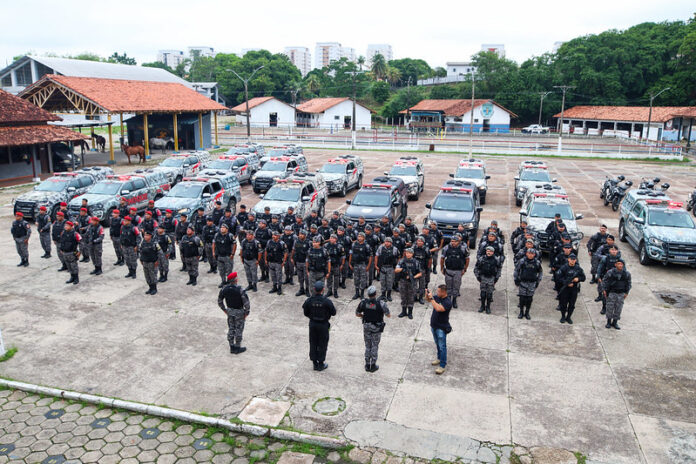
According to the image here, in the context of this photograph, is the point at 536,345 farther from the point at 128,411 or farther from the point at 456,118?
the point at 456,118

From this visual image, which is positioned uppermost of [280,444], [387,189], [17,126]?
[17,126]

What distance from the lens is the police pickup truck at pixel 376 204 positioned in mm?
17562

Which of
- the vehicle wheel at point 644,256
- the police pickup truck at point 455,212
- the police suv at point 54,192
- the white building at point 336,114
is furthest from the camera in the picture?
the white building at point 336,114

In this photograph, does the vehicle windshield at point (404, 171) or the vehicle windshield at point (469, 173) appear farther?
the vehicle windshield at point (404, 171)

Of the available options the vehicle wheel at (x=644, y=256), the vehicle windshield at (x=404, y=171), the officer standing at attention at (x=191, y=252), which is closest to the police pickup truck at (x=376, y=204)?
the officer standing at attention at (x=191, y=252)

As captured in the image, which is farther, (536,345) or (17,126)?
(17,126)

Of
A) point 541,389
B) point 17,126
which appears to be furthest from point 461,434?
point 17,126

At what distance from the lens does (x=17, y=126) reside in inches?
1198

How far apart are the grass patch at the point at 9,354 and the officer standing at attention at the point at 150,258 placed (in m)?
3.40

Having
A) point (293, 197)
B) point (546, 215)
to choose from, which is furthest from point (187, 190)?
point (546, 215)

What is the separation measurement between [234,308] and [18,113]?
90.7 ft

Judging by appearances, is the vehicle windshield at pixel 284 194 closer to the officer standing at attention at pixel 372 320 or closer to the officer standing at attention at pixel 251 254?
the officer standing at attention at pixel 251 254

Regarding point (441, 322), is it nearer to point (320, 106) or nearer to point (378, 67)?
point (320, 106)

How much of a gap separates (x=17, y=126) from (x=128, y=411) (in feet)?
92.9
